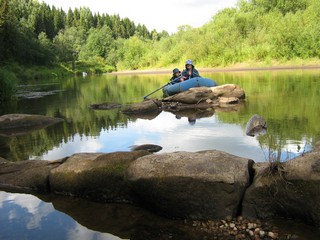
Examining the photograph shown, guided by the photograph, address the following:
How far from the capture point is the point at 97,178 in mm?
5859

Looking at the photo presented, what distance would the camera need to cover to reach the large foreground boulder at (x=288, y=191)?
15.0 feet

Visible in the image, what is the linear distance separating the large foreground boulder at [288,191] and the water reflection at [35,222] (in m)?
1.97

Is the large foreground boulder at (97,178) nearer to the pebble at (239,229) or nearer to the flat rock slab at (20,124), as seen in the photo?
the pebble at (239,229)

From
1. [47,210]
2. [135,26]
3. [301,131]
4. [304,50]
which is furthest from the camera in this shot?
[135,26]

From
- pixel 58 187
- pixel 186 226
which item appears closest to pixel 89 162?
pixel 58 187

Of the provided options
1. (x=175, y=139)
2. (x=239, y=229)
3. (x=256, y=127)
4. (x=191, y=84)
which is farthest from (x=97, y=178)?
(x=191, y=84)

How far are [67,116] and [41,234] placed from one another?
10.8 meters

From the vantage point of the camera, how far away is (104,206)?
563 centimetres

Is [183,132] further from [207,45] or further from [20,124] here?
[207,45]

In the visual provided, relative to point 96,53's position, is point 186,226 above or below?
below

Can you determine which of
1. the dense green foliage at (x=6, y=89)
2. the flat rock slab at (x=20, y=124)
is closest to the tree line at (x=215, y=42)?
the dense green foliage at (x=6, y=89)

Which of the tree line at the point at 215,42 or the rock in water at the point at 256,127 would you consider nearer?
the rock in water at the point at 256,127

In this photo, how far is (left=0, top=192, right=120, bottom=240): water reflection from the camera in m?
4.79

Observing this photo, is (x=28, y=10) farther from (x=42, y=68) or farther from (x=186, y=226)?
(x=186, y=226)
